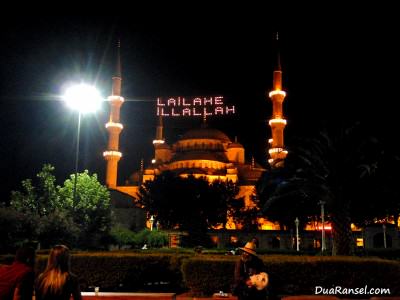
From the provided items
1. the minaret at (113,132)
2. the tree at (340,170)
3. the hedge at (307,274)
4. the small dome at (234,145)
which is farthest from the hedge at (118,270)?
the small dome at (234,145)

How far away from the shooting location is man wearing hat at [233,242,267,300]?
20.4ft

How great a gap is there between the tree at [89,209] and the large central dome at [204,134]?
40.9m

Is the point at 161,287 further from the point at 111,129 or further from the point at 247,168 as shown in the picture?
the point at 247,168

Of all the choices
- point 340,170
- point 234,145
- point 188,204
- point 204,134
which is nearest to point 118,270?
point 340,170

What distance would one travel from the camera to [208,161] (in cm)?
7894

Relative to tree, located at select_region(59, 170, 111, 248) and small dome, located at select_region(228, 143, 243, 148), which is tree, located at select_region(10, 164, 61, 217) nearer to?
tree, located at select_region(59, 170, 111, 248)

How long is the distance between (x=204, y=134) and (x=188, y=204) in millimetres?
32224

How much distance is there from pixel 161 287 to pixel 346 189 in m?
7.86

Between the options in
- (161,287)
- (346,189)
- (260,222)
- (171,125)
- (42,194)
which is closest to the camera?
(161,287)

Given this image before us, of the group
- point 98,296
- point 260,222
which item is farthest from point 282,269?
point 260,222

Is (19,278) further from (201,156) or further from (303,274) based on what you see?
(201,156)

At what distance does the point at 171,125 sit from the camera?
95.0 m

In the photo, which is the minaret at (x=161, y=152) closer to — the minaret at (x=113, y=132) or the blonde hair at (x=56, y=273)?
the minaret at (x=113, y=132)

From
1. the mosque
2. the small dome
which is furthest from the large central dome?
the small dome
